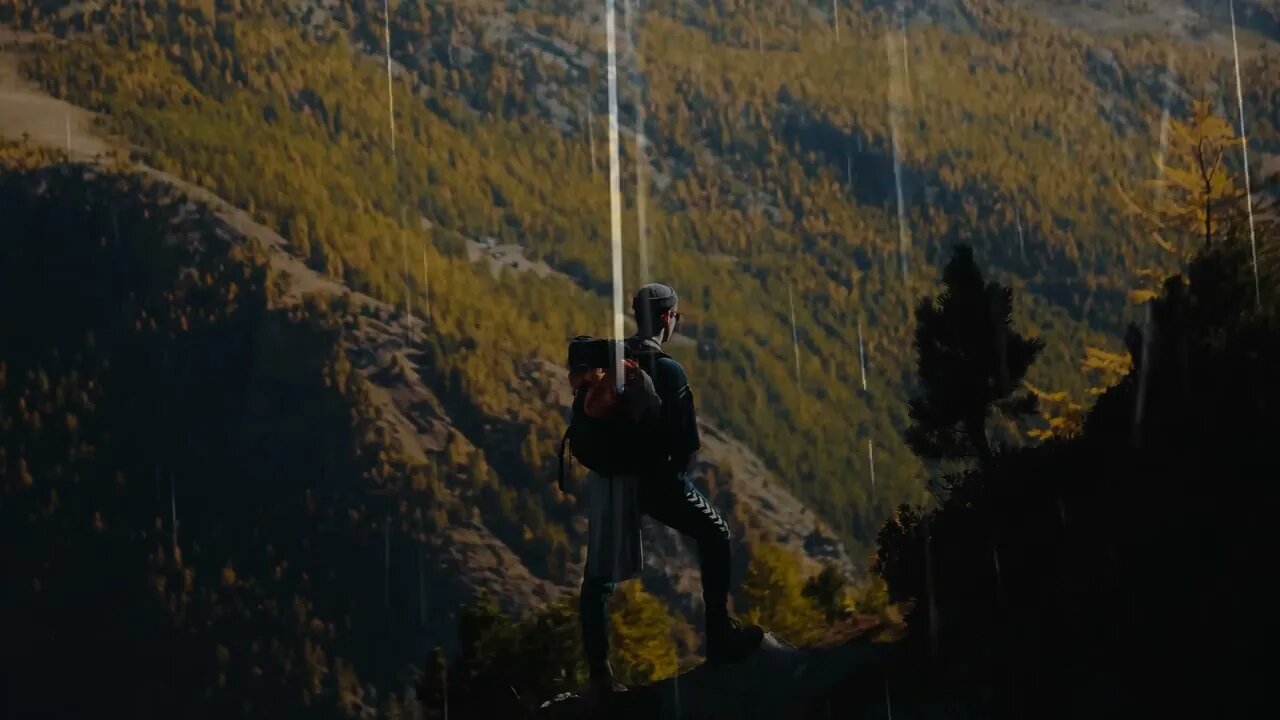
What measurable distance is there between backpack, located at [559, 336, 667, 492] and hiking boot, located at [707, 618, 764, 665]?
1.16 meters

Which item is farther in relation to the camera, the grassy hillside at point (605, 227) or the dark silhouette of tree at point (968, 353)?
the grassy hillside at point (605, 227)

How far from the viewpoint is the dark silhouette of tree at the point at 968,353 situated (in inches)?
551

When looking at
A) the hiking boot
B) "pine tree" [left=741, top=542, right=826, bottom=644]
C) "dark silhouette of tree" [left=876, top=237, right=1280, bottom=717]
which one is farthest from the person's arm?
"pine tree" [left=741, top=542, right=826, bottom=644]

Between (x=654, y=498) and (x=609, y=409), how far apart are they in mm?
639

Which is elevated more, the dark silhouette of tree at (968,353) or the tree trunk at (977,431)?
the dark silhouette of tree at (968,353)

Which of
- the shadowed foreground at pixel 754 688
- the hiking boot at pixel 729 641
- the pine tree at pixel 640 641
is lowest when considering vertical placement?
the pine tree at pixel 640 641

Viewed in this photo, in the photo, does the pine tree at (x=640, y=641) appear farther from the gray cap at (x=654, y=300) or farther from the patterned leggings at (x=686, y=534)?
the gray cap at (x=654, y=300)

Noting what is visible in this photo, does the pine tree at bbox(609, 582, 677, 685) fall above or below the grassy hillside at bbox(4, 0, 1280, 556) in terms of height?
below

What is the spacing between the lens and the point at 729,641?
8711mm

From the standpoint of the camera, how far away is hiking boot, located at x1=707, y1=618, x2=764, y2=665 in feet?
28.5

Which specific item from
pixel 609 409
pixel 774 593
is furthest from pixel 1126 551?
pixel 774 593

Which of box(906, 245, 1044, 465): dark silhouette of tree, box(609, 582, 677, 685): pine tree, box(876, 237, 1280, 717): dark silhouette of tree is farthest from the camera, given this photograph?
box(609, 582, 677, 685): pine tree

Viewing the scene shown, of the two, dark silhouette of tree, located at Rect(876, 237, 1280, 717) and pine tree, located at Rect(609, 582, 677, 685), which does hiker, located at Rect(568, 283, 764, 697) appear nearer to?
dark silhouette of tree, located at Rect(876, 237, 1280, 717)

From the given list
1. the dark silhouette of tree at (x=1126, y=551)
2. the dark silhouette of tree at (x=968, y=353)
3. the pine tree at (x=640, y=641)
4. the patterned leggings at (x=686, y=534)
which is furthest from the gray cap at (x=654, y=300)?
the pine tree at (x=640, y=641)
